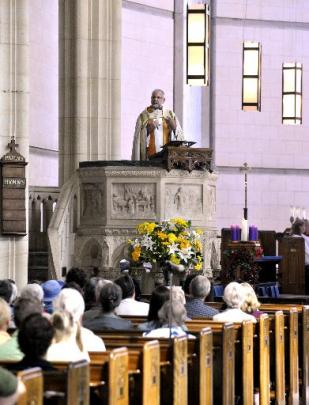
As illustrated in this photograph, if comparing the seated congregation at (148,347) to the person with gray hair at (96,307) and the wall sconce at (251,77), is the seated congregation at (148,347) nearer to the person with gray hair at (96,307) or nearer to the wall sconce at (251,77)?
the person with gray hair at (96,307)

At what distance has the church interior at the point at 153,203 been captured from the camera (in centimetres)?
772

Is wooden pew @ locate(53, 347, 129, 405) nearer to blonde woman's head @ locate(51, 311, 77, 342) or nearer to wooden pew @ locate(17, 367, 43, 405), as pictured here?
blonde woman's head @ locate(51, 311, 77, 342)

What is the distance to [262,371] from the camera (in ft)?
33.5

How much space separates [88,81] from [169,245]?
570 cm

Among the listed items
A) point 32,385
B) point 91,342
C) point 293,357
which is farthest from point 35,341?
point 293,357

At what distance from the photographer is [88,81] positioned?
65.4ft

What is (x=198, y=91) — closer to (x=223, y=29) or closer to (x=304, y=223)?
(x=223, y=29)

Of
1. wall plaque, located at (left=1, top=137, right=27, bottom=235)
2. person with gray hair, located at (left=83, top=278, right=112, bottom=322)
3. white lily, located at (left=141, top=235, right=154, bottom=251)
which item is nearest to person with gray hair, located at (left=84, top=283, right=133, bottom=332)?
person with gray hair, located at (left=83, top=278, right=112, bottom=322)

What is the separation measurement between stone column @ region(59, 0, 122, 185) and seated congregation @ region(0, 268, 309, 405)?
7816 mm

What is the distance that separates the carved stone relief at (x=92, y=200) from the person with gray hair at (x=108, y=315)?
6998mm

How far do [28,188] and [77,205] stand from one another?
1657 mm

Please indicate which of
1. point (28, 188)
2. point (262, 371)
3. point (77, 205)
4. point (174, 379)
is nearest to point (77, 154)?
point (28, 188)

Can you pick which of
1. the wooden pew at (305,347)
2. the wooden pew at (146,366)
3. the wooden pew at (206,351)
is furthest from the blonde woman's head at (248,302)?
the wooden pew at (146,366)

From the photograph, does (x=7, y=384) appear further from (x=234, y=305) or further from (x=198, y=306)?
(x=198, y=306)
